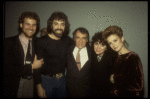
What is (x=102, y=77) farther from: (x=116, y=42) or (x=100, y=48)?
(x=116, y=42)

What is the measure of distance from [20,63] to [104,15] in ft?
8.07

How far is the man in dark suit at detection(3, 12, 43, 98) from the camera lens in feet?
4.77

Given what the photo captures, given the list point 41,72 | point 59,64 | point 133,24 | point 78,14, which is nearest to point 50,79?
point 41,72

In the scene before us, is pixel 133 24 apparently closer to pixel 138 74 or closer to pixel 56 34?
pixel 138 74

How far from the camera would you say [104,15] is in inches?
75.5

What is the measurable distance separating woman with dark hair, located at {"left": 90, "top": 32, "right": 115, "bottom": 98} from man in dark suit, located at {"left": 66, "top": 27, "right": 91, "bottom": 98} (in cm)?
14

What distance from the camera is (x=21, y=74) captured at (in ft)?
4.94

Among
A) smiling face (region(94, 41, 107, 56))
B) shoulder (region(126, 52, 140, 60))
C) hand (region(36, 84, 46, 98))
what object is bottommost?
hand (region(36, 84, 46, 98))

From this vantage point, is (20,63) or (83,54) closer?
(20,63)

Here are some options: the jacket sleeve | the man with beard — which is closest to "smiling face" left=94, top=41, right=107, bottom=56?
the man with beard

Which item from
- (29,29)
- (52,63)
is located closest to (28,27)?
(29,29)

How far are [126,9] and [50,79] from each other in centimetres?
276

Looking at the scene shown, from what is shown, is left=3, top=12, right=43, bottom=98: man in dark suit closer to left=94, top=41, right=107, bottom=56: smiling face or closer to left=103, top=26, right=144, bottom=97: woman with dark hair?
left=94, top=41, right=107, bottom=56: smiling face

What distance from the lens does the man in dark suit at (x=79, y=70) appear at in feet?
5.31
